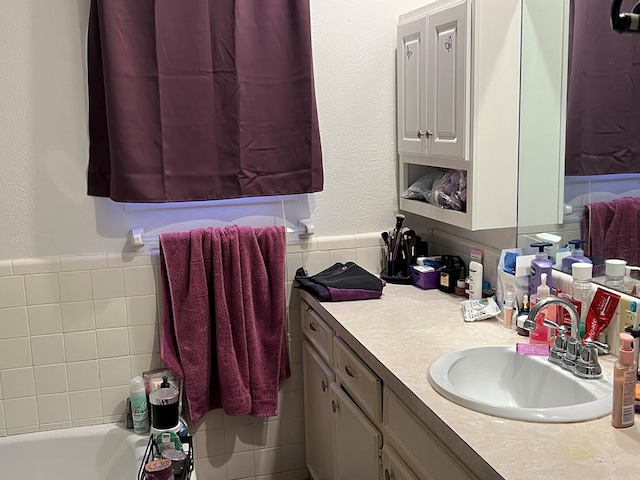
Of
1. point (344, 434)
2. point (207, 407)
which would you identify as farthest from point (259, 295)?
point (344, 434)

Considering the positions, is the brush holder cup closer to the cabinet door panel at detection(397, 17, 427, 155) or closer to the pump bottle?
the cabinet door panel at detection(397, 17, 427, 155)

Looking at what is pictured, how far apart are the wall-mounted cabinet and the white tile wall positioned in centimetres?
74

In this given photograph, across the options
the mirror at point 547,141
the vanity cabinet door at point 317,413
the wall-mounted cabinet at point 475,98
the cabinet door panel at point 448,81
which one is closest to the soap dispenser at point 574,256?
the mirror at point 547,141

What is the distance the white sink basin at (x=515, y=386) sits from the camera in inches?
64.0

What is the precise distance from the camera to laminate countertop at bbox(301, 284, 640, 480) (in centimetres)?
142

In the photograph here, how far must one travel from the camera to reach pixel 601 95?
2053mm

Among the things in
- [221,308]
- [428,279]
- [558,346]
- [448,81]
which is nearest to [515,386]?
[558,346]

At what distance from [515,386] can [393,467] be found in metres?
0.42

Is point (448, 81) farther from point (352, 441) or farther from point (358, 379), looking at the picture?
point (352, 441)

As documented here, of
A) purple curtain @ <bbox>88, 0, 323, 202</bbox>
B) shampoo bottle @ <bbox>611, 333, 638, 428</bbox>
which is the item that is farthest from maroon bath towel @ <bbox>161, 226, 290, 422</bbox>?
shampoo bottle @ <bbox>611, 333, 638, 428</bbox>

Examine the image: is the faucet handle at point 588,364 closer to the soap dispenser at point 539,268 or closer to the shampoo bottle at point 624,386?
the shampoo bottle at point 624,386

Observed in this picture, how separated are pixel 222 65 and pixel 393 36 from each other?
0.73 meters

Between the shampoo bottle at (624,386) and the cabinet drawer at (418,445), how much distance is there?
356 millimetres

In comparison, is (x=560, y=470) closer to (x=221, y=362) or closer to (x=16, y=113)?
(x=221, y=362)
